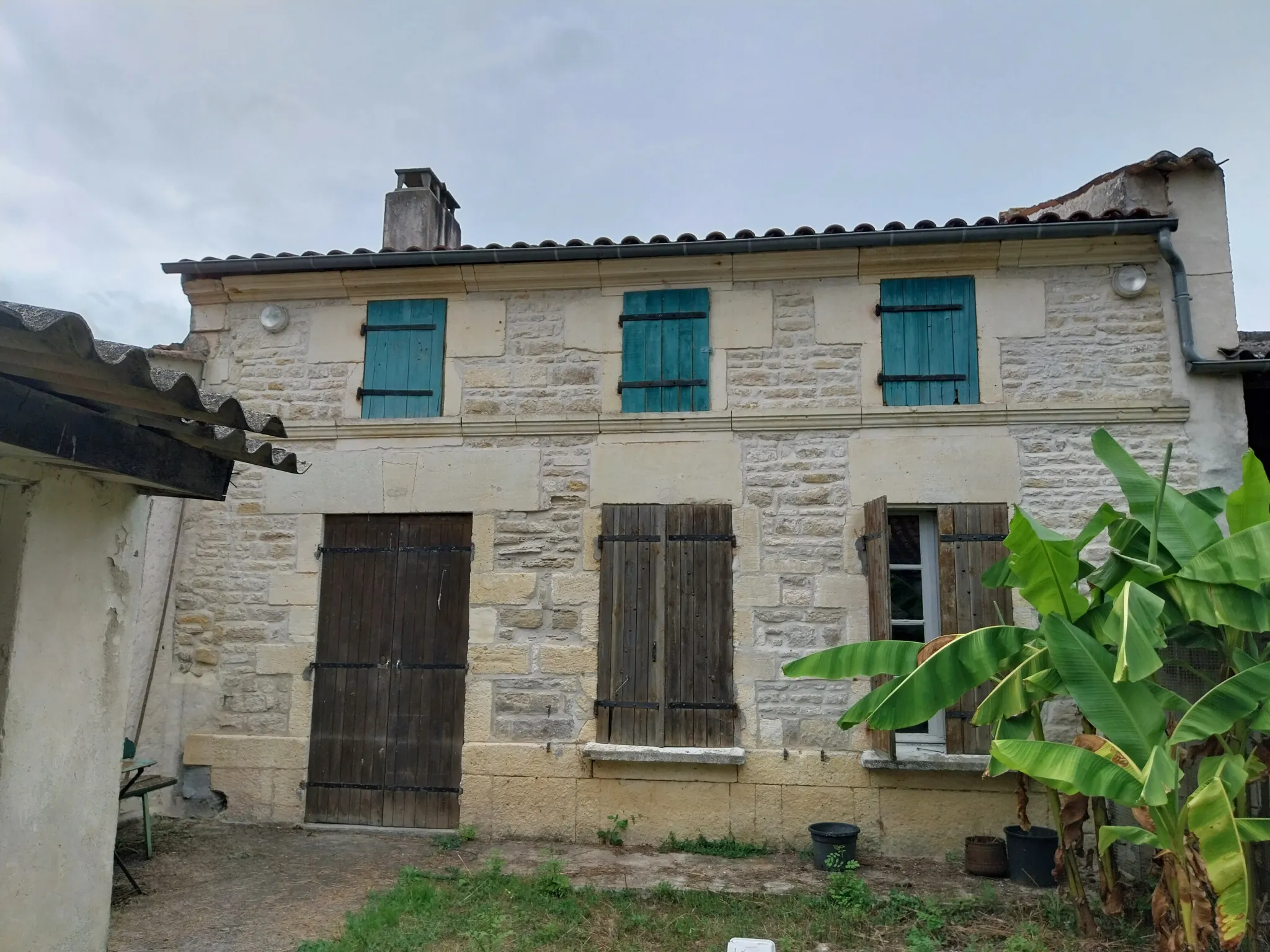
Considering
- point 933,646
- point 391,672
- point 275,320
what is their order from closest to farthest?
1. point 933,646
2. point 391,672
3. point 275,320

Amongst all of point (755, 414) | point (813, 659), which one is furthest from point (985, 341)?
point (813, 659)

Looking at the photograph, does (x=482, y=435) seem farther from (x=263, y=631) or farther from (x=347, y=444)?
(x=263, y=631)

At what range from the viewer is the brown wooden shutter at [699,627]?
5918mm

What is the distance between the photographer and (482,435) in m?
6.45

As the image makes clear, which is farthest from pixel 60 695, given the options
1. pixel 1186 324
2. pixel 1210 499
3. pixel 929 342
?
pixel 1186 324

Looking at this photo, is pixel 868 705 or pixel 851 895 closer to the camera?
pixel 868 705

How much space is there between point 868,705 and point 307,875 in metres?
3.35

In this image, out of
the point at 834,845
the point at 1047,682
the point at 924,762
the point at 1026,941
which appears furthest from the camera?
the point at 924,762

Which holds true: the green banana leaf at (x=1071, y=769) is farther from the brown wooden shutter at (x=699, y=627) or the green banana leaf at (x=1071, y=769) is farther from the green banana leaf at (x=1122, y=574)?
the brown wooden shutter at (x=699, y=627)

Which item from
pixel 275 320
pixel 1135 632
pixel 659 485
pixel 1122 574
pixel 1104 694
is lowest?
pixel 1104 694

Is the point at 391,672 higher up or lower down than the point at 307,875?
higher up

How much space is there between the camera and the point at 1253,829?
3512 millimetres

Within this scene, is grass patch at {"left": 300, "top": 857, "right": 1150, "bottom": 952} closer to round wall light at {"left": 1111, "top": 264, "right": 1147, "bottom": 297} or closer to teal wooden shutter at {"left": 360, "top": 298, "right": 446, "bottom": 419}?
teal wooden shutter at {"left": 360, "top": 298, "right": 446, "bottom": 419}

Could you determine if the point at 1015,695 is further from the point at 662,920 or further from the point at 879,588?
the point at 662,920
